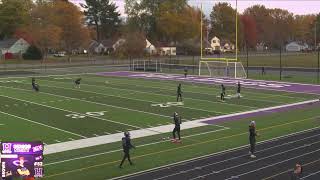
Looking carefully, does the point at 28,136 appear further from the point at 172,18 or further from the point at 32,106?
the point at 172,18

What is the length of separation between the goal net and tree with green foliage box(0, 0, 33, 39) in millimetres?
58747

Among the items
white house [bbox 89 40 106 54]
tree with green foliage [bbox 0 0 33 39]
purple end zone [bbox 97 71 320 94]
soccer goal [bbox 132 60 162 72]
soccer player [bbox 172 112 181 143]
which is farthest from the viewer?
white house [bbox 89 40 106 54]

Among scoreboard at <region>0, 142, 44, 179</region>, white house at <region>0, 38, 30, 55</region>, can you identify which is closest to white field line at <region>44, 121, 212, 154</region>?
scoreboard at <region>0, 142, 44, 179</region>

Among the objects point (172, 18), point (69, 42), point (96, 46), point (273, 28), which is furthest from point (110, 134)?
point (273, 28)

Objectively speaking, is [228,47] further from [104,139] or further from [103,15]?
[104,139]

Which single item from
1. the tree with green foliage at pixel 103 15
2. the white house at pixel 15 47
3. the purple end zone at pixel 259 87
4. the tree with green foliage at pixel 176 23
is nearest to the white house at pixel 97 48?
the tree with green foliage at pixel 103 15

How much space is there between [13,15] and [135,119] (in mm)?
88240

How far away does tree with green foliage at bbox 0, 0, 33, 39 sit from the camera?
356ft

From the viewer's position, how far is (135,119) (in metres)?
28.7

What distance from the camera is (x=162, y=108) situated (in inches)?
1297

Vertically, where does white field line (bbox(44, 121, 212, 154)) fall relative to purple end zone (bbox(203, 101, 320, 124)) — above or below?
below

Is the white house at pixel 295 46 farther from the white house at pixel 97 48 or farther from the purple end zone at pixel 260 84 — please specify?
the purple end zone at pixel 260 84

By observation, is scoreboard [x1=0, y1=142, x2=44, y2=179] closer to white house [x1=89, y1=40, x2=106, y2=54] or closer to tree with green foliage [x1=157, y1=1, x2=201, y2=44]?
tree with green foliage [x1=157, y1=1, x2=201, y2=44]

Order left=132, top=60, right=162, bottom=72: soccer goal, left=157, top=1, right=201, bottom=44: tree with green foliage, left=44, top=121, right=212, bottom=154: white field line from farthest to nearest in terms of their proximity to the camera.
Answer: left=157, top=1, right=201, bottom=44: tree with green foliage, left=132, top=60, right=162, bottom=72: soccer goal, left=44, top=121, right=212, bottom=154: white field line
